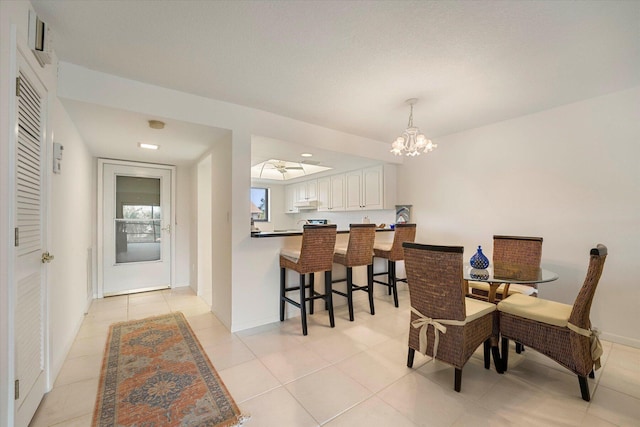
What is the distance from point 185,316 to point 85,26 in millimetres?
2811

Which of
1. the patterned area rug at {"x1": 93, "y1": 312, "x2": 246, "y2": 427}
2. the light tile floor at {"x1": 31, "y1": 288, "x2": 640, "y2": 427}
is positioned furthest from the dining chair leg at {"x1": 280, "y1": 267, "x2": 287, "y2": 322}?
the patterned area rug at {"x1": 93, "y1": 312, "x2": 246, "y2": 427}

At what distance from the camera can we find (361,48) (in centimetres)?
182

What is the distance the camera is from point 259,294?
2.87m

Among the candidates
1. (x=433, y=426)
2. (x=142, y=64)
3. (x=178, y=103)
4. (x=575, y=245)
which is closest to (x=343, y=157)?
(x=178, y=103)

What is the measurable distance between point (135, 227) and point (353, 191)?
3.65 m

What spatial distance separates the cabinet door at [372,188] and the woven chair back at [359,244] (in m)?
1.35

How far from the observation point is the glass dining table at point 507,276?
74.5 inches

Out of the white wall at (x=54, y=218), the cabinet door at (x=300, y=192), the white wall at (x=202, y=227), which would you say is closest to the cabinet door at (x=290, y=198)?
the cabinet door at (x=300, y=192)

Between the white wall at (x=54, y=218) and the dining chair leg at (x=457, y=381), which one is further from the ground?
the white wall at (x=54, y=218)

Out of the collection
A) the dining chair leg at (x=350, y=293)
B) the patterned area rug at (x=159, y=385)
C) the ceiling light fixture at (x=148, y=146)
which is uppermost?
the ceiling light fixture at (x=148, y=146)

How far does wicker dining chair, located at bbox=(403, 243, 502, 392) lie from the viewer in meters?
1.72

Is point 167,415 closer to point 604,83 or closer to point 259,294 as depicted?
point 259,294

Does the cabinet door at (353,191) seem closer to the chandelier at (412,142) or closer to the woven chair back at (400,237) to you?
the woven chair back at (400,237)

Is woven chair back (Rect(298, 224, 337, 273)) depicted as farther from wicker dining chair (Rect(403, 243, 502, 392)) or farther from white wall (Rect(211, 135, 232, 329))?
wicker dining chair (Rect(403, 243, 502, 392))
